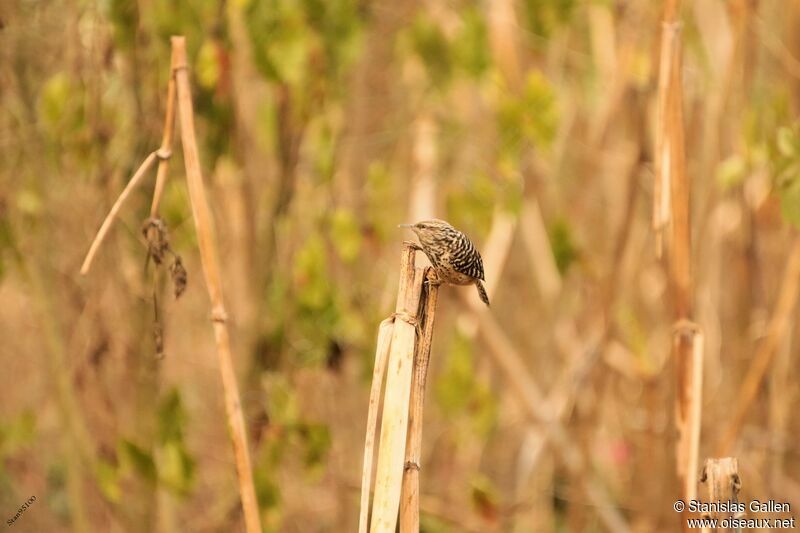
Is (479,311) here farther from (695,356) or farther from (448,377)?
(695,356)

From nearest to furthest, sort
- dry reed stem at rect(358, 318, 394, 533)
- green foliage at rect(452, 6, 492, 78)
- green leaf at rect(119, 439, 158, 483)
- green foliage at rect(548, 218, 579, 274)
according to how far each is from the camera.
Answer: dry reed stem at rect(358, 318, 394, 533), green leaf at rect(119, 439, 158, 483), green foliage at rect(452, 6, 492, 78), green foliage at rect(548, 218, 579, 274)

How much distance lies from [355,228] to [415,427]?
3.49 ft

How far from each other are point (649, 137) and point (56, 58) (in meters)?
1.42

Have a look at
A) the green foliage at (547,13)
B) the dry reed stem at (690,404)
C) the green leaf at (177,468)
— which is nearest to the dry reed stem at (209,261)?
the green leaf at (177,468)

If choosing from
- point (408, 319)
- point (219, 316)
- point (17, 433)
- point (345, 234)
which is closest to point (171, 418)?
point (17, 433)

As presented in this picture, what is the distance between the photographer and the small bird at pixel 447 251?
4.02 feet

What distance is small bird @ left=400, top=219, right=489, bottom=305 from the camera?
123cm

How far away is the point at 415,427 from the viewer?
1145 mm

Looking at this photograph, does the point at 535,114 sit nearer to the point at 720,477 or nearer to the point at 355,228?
the point at 355,228

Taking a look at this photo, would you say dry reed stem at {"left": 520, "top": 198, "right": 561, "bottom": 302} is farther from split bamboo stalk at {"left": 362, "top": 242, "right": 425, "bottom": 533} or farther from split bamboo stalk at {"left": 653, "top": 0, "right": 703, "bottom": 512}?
split bamboo stalk at {"left": 362, "top": 242, "right": 425, "bottom": 533}

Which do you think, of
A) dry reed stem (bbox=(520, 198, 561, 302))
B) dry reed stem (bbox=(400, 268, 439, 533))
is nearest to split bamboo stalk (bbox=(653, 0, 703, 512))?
dry reed stem (bbox=(400, 268, 439, 533))

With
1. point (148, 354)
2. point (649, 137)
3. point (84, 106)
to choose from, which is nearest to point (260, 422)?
point (148, 354)

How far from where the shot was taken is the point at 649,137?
7.25 ft

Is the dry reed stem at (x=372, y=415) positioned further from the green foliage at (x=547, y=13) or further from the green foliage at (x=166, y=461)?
the green foliage at (x=547, y=13)
